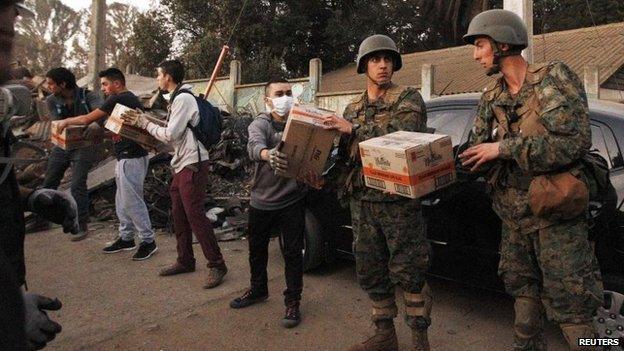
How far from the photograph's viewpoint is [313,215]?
431cm

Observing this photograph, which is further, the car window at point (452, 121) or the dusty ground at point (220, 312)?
the car window at point (452, 121)

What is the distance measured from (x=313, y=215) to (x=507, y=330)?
5.82 feet

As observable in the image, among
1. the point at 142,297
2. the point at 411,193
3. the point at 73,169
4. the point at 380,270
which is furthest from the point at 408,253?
the point at 73,169

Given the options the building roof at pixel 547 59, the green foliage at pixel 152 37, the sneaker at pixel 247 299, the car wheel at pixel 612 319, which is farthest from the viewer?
the green foliage at pixel 152 37

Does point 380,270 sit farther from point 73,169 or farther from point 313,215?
point 73,169

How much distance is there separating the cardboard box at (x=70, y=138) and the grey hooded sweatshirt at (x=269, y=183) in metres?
2.59

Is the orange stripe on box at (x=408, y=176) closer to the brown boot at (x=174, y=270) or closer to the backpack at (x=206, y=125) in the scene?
the backpack at (x=206, y=125)

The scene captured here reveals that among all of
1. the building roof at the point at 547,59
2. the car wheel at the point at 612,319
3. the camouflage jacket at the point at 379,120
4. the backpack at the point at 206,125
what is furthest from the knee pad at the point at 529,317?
the building roof at the point at 547,59

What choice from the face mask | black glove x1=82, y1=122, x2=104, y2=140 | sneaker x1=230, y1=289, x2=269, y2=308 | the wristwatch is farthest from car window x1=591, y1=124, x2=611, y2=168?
black glove x1=82, y1=122, x2=104, y2=140

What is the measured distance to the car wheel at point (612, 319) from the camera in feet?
8.27

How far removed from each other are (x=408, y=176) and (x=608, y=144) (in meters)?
1.31

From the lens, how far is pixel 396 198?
8.92 ft

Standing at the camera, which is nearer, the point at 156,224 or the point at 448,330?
the point at 448,330

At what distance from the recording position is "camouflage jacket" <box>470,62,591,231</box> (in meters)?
2.13
